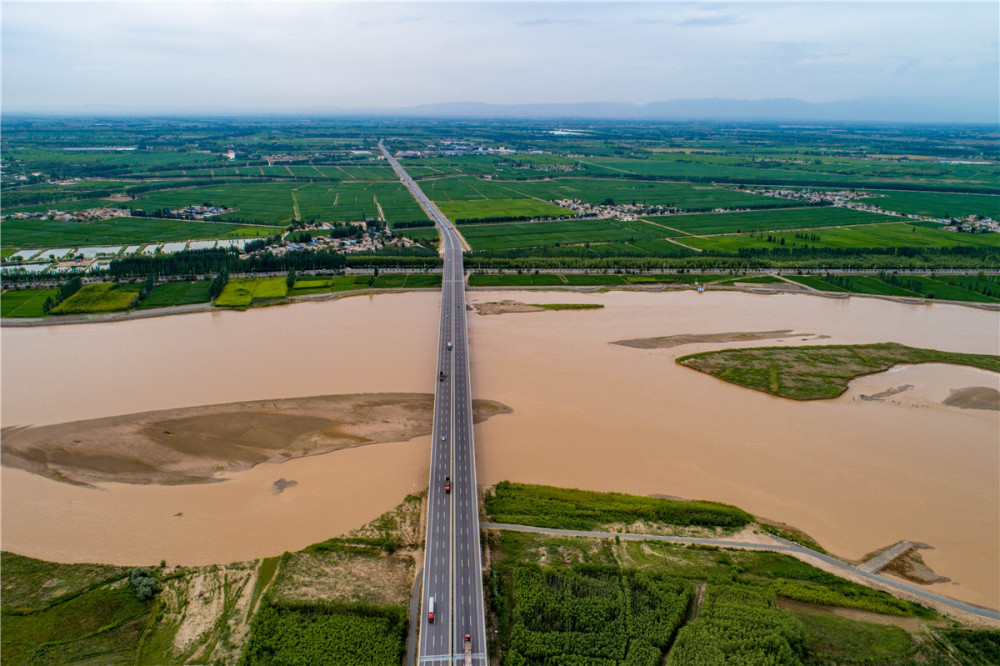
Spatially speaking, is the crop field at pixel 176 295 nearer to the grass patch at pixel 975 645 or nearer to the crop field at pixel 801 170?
the grass patch at pixel 975 645

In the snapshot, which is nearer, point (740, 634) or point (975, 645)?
point (740, 634)

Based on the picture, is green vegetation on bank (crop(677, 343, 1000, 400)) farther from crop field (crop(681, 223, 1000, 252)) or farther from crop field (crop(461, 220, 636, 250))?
crop field (crop(461, 220, 636, 250))

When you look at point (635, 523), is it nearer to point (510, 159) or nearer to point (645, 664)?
point (645, 664)

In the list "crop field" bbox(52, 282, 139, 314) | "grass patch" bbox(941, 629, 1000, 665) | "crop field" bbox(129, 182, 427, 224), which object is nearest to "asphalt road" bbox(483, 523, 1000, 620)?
"grass patch" bbox(941, 629, 1000, 665)

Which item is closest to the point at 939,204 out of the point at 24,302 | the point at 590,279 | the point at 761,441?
the point at 590,279

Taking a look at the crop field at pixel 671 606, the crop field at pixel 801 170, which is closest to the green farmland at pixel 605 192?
the crop field at pixel 801 170

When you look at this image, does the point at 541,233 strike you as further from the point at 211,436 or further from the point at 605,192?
the point at 211,436

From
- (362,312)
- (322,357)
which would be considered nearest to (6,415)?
(322,357)
